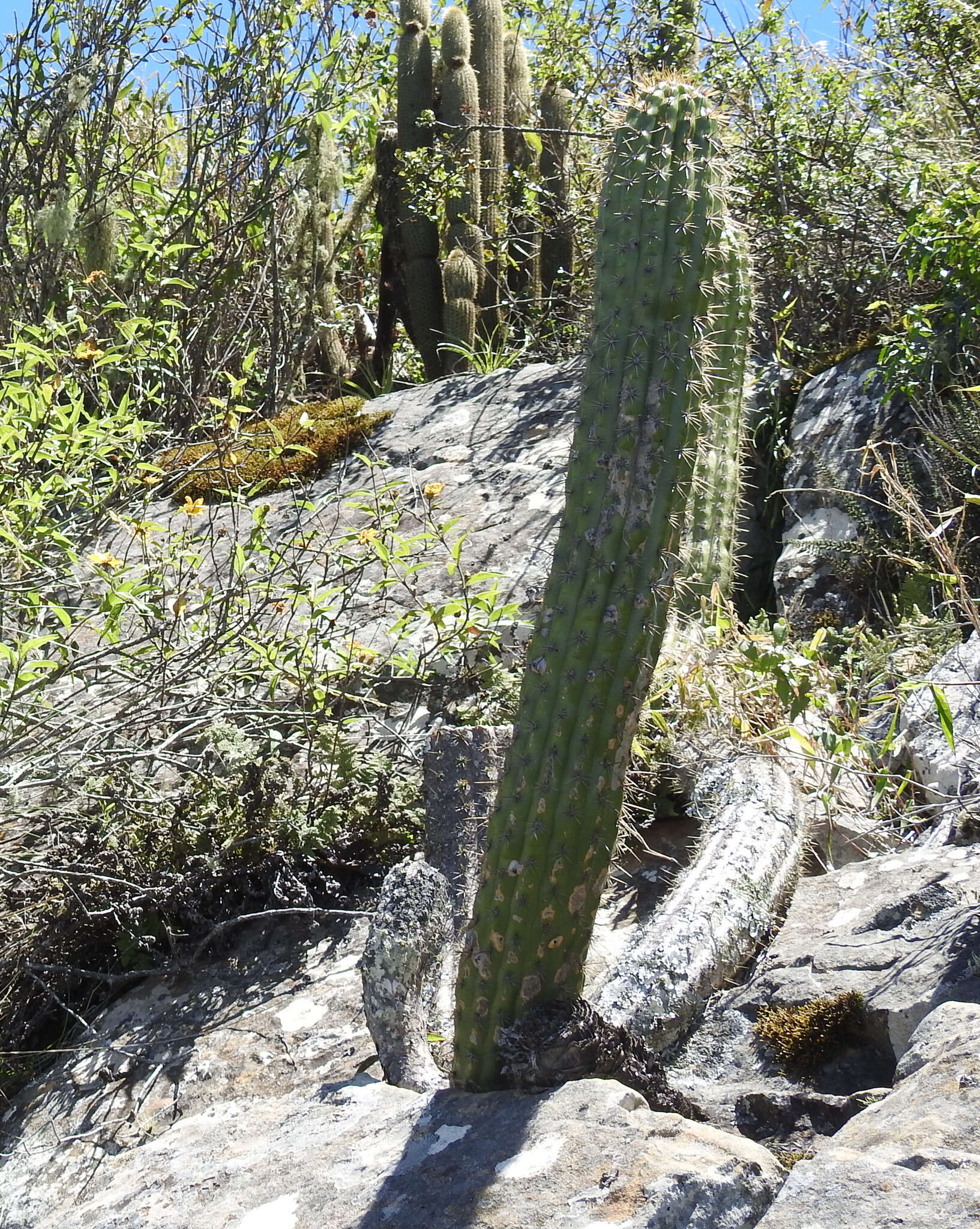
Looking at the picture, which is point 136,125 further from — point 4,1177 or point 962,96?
point 4,1177

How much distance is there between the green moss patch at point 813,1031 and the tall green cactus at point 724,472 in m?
1.51

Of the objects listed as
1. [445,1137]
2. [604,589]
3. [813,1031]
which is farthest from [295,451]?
[445,1137]

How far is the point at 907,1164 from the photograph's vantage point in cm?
132

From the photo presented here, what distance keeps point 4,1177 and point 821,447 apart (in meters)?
3.93

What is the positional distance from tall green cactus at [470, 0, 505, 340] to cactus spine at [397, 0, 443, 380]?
304 millimetres

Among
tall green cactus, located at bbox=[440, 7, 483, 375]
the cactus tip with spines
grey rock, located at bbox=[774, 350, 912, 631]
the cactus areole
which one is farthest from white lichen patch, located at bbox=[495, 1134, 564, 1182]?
the cactus tip with spines

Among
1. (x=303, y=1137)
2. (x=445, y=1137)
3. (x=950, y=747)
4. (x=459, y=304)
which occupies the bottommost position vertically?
(x=303, y=1137)

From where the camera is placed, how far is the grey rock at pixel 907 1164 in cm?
125

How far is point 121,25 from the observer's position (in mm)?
5172

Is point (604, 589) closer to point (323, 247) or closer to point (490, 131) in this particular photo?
point (323, 247)

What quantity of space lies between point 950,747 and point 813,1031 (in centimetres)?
95

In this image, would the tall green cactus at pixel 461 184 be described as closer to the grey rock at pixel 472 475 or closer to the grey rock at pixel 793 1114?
the grey rock at pixel 472 475

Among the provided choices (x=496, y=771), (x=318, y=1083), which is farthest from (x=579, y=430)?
(x=318, y=1083)

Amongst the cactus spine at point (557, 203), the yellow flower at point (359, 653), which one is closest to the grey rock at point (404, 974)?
the yellow flower at point (359, 653)
